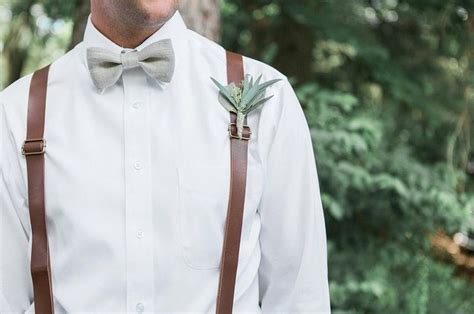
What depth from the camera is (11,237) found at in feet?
6.82

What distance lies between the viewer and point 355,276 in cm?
409

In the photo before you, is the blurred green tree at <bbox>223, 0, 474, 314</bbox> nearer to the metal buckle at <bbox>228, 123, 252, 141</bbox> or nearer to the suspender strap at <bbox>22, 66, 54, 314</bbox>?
the metal buckle at <bbox>228, 123, 252, 141</bbox>

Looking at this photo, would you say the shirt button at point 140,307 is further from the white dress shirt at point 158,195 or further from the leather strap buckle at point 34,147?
the leather strap buckle at point 34,147

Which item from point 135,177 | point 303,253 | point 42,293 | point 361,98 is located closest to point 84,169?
point 135,177

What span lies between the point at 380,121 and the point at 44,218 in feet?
9.43

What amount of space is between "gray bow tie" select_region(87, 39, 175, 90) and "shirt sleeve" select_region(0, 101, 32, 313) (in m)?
0.30

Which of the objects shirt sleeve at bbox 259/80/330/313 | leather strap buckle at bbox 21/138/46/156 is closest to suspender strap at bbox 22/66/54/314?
leather strap buckle at bbox 21/138/46/156

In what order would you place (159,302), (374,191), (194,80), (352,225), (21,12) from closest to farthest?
1. (159,302)
2. (194,80)
3. (374,191)
4. (352,225)
5. (21,12)

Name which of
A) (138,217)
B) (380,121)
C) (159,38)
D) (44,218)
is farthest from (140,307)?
(380,121)

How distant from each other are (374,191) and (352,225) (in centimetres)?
35

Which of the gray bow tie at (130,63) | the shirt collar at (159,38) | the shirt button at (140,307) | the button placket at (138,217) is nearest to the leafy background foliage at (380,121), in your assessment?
the shirt collar at (159,38)

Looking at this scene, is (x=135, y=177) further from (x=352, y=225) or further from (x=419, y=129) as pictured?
(x=419, y=129)

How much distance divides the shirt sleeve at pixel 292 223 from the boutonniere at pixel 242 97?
0.07 metres

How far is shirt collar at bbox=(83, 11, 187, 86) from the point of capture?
2084mm
